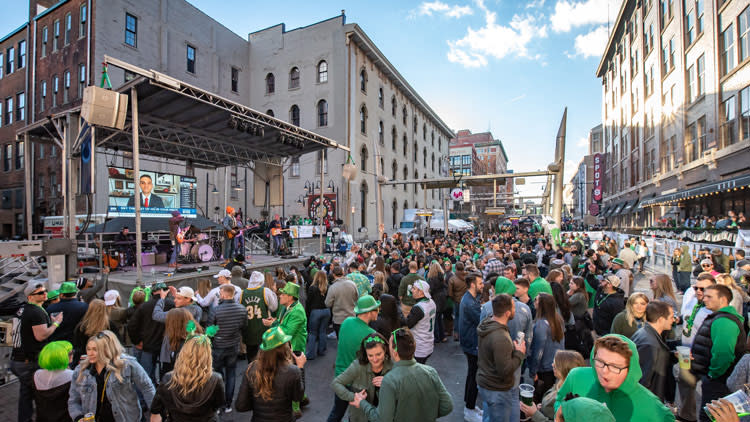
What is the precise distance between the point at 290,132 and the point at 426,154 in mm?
37439

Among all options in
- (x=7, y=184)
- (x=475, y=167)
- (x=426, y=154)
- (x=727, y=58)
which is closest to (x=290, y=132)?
(x=727, y=58)

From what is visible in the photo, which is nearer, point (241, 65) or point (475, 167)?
point (241, 65)

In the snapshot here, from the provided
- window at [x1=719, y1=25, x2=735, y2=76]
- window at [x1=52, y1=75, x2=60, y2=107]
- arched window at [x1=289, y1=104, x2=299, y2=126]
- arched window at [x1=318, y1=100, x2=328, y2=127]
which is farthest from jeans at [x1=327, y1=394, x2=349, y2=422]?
window at [x1=52, y1=75, x2=60, y2=107]

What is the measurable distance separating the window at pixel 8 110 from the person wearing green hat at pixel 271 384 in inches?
1618

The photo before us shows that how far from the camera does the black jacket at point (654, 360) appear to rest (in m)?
3.41

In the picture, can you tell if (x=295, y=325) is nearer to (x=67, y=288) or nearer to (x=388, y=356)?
(x=388, y=356)

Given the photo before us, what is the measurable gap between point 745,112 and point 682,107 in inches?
307

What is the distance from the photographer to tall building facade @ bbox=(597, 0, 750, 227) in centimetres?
1694

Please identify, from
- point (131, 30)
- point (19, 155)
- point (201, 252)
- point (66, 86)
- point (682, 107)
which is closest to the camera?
point (201, 252)

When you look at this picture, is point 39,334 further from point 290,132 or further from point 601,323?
point 290,132

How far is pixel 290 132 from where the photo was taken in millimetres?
15172

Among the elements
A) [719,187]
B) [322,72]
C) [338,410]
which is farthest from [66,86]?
[719,187]

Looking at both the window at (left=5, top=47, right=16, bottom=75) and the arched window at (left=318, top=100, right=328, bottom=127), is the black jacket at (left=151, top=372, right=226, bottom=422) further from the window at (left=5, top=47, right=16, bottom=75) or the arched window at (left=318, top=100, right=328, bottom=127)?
the window at (left=5, top=47, right=16, bottom=75)

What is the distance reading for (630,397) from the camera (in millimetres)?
2146
